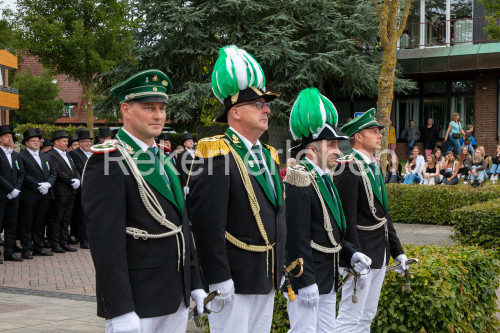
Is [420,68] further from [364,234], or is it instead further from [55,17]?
[364,234]

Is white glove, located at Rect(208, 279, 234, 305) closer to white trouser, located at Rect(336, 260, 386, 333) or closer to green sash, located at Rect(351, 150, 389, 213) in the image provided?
white trouser, located at Rect(336, 260, 386, 333)

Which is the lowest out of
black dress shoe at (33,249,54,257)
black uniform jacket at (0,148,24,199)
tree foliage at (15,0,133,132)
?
black dress shoe at (33,249,54,257)

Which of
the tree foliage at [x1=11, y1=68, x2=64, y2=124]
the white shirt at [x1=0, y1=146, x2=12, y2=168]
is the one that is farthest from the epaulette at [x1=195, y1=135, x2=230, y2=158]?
the tree foliage at [x1=11, y1=68, x2=64, y2=124]

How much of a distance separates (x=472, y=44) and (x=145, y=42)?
13.8 m

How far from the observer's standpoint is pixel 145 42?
25672 millimetres

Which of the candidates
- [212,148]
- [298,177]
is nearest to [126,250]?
[212,148]

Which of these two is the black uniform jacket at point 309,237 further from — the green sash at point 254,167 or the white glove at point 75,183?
the white glove at point 75,183

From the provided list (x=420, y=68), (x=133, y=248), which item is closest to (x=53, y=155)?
(x=133, y=248)

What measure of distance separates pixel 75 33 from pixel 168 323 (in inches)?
743

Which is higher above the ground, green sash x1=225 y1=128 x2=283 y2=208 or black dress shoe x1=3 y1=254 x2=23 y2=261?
green sash x1=225 y1=128 x2=283 y2=208

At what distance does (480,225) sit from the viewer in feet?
29.4

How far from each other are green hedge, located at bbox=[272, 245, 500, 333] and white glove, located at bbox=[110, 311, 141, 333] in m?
2.55

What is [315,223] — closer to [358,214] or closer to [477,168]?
[358,214]

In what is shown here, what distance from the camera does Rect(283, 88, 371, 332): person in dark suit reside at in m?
4.20
